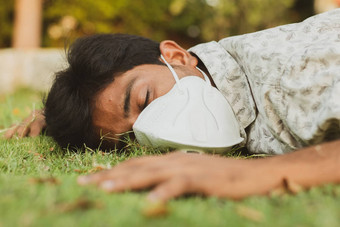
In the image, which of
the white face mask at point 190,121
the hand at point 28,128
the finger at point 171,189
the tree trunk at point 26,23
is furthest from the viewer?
the tree trunk at point 26,23

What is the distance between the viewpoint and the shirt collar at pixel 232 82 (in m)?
2.62

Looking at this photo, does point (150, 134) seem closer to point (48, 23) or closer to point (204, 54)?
point (204, 54)

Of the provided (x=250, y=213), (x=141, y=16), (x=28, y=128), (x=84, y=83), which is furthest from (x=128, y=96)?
(x=141, y=16)

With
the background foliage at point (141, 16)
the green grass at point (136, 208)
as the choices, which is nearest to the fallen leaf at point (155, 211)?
the green grass at point (136, 208)

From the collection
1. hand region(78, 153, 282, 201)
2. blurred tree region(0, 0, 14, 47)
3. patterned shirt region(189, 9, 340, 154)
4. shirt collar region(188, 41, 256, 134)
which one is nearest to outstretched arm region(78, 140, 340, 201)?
hand region(78, 153, 282, 201)

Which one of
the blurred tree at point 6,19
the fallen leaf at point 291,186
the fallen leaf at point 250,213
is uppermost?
the fallen leaf at point 250,213

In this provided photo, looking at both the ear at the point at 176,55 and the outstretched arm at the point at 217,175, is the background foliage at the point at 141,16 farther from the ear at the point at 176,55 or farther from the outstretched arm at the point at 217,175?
the outstretched arm at the point at 217,175

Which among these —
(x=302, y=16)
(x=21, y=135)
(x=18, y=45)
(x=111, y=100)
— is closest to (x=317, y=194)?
(x=111, y=100)

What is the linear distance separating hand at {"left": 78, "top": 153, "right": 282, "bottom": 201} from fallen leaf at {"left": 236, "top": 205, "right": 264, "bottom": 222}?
12 cm

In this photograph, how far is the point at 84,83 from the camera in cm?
288

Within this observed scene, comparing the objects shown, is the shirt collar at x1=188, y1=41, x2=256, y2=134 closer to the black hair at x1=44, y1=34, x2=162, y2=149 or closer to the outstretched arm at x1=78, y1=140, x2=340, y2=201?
the black hair at x1=44, y1=34, x2=162, y2=149

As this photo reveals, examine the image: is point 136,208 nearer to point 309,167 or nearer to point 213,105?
point 309,167

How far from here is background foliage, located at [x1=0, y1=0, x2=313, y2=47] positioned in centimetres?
1238

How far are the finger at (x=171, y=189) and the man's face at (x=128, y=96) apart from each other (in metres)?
1.16
